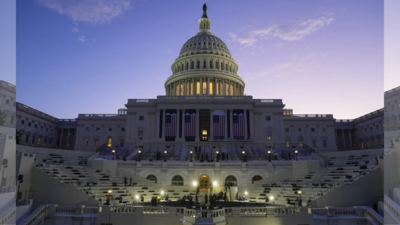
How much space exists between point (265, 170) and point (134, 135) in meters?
42.7

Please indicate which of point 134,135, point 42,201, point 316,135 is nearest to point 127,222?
point 42,201

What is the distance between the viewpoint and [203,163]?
48094 millimetres

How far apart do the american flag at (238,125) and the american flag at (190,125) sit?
10592 millimetres

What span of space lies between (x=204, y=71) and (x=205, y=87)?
591 cm

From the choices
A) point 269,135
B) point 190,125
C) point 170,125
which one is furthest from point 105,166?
point 269,135

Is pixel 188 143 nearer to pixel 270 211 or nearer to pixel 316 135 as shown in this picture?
pixel 316 135

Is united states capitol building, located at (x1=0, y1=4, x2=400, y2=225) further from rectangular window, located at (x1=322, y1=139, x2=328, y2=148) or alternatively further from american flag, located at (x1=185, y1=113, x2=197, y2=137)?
rectangular window, located at (x1=322, y1=139, x2=328, y2=148)

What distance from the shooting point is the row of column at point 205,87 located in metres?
102

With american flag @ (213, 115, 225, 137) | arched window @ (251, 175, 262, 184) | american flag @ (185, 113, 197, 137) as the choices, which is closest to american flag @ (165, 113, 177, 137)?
american flag @ (185, 113, 197, 137)

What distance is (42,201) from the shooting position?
33.0 m

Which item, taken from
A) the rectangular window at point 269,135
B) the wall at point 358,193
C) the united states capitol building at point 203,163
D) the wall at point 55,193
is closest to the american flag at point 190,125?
the united states capitol building at point 203,163

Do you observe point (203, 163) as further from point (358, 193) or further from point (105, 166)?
point (358, 193)

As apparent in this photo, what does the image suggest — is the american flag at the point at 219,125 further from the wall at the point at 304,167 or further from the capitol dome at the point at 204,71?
the wall at the point at 304,167

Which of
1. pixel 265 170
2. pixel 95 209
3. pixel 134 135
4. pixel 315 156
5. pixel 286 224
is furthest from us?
pixel 134 135
